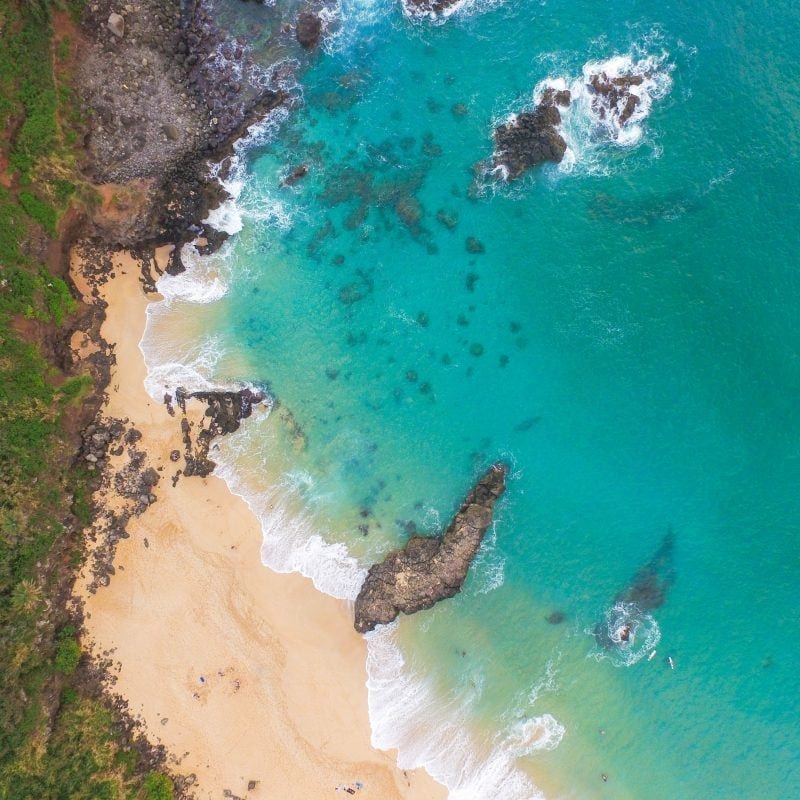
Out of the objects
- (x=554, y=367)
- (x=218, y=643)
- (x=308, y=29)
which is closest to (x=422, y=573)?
(x=218, y=643)

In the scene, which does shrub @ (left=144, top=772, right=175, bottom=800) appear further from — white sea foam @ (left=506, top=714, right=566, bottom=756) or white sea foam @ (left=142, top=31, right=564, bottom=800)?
white sea foam @ (left=506, top=714, right=566, bottom=756)

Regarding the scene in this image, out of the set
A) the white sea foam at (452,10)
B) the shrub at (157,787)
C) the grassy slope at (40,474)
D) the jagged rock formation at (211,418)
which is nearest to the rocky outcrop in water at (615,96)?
the white sea foam at (452,10)

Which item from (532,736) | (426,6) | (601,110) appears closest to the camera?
(532,736)

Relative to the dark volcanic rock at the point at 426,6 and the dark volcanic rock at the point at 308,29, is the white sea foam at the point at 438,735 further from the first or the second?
the dark volcanic rock at the point at 426,6

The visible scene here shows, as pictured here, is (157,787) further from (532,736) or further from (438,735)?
(532,736)

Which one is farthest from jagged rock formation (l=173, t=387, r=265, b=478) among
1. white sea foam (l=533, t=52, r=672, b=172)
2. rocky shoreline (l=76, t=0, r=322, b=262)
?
white sea foam (l=533, t=52, r=672, b=172)

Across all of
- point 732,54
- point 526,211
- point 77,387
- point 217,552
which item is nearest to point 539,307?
point 526,211

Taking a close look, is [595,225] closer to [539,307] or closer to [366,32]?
[539,307]
